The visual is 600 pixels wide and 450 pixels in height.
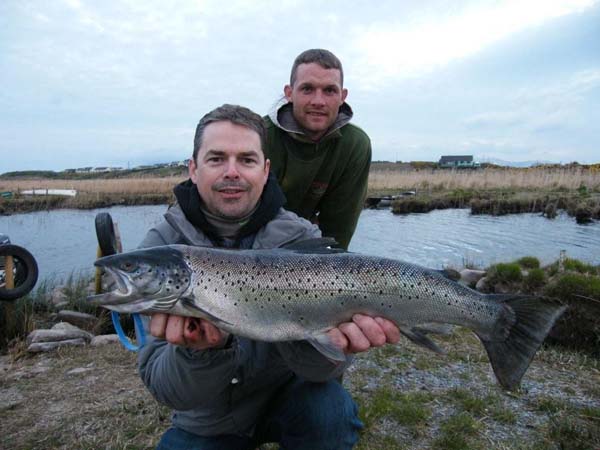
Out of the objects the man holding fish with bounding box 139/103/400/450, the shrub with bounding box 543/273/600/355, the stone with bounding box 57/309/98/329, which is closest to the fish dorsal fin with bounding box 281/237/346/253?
the man holding fish with bounding box 139/103/400/450

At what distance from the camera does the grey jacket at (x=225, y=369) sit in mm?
2859

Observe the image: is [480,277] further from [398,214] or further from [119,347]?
[398,214]

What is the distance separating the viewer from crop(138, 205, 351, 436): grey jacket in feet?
9.38

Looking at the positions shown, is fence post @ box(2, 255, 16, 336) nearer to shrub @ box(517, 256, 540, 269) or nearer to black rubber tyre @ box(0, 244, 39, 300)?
black rubber tyre @ box(0, 244, 39, 300)

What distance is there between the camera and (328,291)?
9.98ft

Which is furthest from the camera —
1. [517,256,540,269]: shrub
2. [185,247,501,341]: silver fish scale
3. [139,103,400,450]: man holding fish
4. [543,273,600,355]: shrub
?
[517,256,540,269]: shrub

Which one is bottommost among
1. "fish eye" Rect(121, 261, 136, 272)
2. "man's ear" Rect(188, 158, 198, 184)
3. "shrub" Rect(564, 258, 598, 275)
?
"shrub" Rect(564, 258, 598, 275)

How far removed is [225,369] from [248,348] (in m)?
0.44

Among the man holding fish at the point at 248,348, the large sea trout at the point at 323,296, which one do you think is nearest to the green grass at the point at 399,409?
the man holding fish at the point at 248,348

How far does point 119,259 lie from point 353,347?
5.42 ft

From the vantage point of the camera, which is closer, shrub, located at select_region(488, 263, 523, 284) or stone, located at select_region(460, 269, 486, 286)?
shrub, located at select_region(488, 263, 523, 284)

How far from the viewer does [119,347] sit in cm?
721

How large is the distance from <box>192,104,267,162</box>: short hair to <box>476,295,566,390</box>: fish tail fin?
216 centimetres

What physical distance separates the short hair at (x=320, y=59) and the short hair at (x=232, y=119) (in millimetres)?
1673
